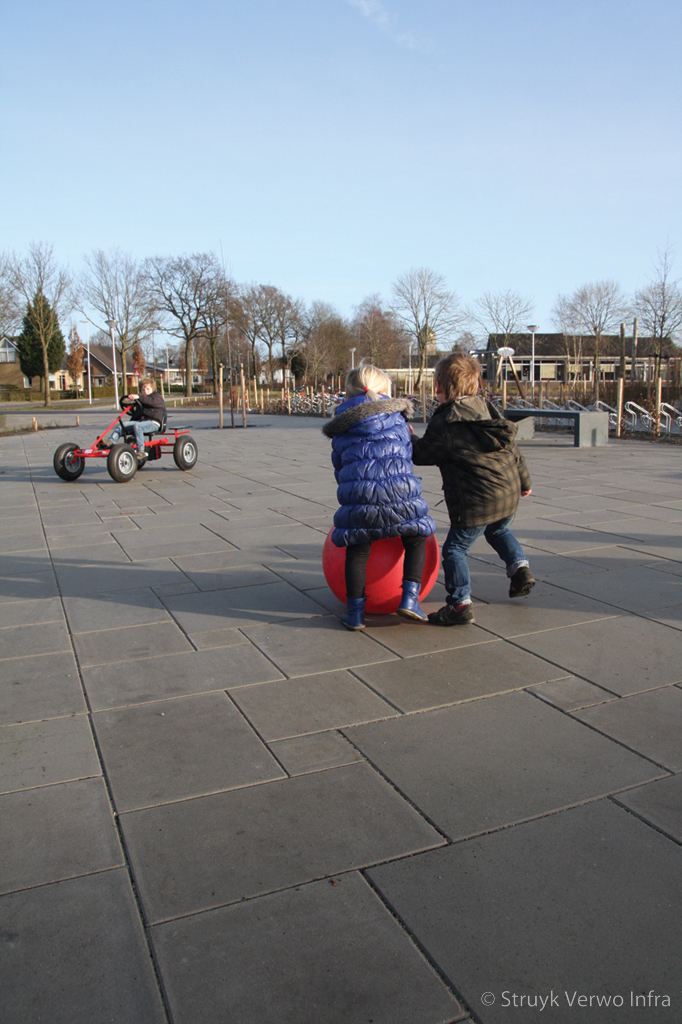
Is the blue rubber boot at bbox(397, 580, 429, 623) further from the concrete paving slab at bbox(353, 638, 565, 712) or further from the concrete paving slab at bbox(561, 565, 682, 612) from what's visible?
the concrete paving slab at bbox(561, 565, 682, 612)

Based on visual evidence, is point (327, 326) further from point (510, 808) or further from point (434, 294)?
point (510, 808)

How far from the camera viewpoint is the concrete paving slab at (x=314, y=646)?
3953 mm

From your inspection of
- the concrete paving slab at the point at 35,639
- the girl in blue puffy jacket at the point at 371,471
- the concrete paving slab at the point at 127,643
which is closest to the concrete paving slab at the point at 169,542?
the concrete paving slab at the point at 35,639

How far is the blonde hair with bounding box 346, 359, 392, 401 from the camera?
13.9ft

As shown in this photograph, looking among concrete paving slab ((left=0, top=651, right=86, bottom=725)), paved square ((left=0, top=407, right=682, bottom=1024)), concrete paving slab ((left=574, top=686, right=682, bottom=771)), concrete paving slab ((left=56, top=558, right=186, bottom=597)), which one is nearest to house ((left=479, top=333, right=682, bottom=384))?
concrete paving slab ((left=56, top=558, right=186, bottom=597))

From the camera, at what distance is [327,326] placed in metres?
64.6

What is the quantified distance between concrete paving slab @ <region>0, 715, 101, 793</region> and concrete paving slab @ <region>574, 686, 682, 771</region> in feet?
6.82

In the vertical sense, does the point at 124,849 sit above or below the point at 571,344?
below

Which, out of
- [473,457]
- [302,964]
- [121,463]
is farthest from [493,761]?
[121,463]

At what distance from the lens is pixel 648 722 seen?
3223 mm

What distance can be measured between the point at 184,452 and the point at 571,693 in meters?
9.69

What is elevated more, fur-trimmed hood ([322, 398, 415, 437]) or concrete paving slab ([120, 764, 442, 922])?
fur-trimmed hood ([322, 398, 415, 437])

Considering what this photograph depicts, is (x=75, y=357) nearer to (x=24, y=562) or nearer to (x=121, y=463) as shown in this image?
(x=121, y=463)

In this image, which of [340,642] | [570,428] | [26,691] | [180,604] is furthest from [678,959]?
[570,428]
